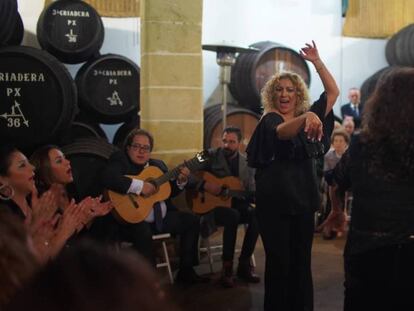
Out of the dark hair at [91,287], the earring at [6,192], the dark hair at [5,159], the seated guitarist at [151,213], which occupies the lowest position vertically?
the seated guitarist at [151,213]

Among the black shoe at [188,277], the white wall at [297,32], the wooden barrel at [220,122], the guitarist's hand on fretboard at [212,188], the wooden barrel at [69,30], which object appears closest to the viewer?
the black shoe at [188,277]

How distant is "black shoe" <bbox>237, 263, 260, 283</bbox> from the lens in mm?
4207

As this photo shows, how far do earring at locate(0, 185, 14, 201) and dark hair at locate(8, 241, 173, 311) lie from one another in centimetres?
236

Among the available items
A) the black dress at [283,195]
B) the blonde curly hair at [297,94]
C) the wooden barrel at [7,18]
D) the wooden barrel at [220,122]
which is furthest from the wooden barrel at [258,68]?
the black dress at [283,195]

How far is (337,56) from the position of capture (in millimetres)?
8359

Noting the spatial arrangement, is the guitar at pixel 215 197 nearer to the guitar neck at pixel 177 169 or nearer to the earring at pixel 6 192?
the guitar neck at pixel 177 169

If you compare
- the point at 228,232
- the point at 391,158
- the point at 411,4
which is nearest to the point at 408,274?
the point at 391,158

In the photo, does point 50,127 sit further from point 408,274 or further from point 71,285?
point 71,285

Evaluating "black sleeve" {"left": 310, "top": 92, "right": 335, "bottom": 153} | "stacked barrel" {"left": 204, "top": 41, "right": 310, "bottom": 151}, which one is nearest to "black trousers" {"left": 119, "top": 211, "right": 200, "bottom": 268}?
"black sleeve" {"left": 310, "top": 92, "right": 335, "bottom": 153}

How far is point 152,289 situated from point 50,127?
3981mm

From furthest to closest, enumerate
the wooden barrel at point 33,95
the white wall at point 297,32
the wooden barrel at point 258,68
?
the white wall at point 297,32
the wooden barrel at point 258,68
the wooden barrel at point 33,95

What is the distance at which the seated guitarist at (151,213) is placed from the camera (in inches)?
150

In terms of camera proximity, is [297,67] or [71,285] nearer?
[71,285]

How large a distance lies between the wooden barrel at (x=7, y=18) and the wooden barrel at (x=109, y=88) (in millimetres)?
1107
